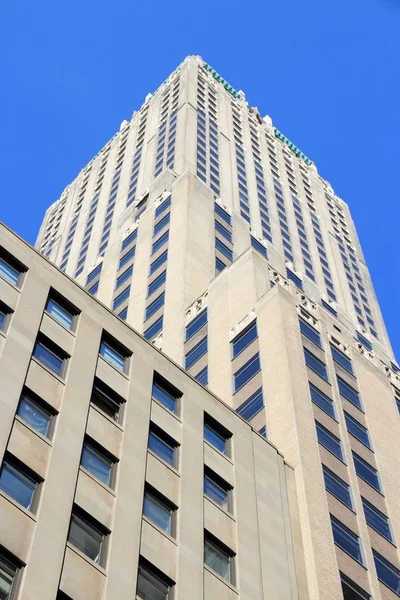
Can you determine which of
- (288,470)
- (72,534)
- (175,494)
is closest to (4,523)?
(72,534)

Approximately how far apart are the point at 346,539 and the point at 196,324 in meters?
24.9

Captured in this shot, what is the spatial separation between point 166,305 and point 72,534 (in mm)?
42783

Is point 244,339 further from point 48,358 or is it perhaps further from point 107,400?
point 48,358

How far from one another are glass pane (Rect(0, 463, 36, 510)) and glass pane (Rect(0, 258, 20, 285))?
9.28 metres

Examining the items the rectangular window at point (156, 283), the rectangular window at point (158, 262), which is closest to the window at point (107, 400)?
the rectangular window at point (156, 283)

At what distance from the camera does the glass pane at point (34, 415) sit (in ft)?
100

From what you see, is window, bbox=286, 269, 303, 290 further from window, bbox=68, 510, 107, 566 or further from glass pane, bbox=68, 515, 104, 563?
glass pane, bbox=68, 515, 104, 563

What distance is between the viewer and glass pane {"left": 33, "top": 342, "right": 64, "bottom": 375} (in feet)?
110

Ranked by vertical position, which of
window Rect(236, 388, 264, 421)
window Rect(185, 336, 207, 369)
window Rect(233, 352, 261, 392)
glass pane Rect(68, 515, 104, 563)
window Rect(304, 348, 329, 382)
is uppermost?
window Rect(185, 336, 207, 369)

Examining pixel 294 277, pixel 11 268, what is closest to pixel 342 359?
pixel 11 268

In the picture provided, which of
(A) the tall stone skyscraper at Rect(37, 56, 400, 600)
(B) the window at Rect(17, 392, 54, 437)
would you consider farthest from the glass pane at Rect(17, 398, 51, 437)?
(A) the tall stone skyscraper at Rect(37, 56, 400, 600)

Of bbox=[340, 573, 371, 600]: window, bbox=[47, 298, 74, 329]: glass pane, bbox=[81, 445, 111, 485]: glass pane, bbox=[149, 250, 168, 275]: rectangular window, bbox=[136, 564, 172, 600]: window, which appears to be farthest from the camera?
bbox=[149, 250, 168, 275]: rectangular window

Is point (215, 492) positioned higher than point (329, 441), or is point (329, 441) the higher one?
point (329, 441)

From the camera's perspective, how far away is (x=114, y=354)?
3769 cm
